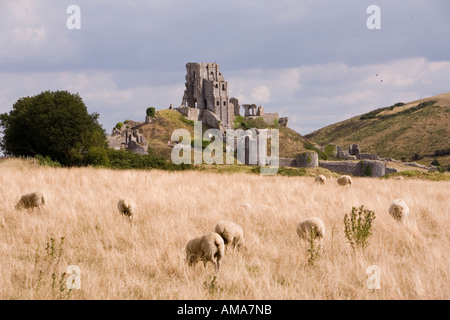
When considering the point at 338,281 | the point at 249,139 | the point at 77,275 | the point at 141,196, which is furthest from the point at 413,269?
the point at 249,139

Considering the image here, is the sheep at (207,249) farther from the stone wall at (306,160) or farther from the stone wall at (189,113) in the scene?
the stone wall at (189,113)

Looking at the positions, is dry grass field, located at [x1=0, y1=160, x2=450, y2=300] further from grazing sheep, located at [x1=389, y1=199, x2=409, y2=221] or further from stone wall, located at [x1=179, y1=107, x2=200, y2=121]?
stone wall, located at [x1=179, y1=107, x2=200, y2=121]

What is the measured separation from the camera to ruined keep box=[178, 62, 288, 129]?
10519cm

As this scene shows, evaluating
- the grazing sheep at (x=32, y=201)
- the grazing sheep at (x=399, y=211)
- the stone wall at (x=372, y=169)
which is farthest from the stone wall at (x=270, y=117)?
the grazing sheep at (x=32, y=201)

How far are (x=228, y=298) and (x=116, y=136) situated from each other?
66813mm

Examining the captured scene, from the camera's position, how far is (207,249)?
19.9 feet

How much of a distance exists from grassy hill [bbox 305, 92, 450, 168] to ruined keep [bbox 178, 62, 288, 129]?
37.0 m

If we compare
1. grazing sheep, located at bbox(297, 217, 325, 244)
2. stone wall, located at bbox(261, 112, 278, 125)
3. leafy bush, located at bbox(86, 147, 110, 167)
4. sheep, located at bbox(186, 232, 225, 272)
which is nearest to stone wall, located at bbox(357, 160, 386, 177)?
leafy bush, located at bbox(86, 147, 110, 167)

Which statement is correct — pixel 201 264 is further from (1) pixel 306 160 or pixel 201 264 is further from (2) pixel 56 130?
(1) pixel 306 160

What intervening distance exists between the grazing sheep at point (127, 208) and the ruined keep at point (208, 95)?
9252 cm

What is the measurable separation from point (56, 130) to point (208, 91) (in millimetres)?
75904

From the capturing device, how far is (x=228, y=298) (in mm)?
5242

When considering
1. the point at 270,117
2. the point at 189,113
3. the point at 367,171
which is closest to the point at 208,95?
the point at 189,113
